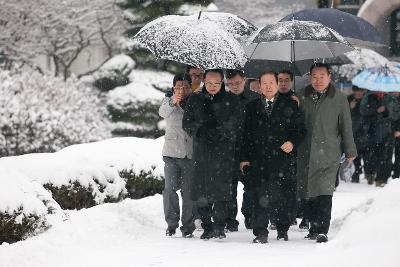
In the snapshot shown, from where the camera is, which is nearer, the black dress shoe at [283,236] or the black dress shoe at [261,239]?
the black dress shoe at [261,239]

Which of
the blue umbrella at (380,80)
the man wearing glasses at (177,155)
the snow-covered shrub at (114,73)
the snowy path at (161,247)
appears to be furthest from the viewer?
the snow-covered shrub at (114,73)

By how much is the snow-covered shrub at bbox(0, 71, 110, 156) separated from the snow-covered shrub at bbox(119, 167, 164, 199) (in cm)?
493

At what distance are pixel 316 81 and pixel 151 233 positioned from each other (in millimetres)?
2671

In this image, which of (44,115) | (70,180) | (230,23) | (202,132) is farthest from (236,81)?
(44,115)

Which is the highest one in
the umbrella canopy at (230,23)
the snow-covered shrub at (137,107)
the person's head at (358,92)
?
the umbrella canopy at (230,23)

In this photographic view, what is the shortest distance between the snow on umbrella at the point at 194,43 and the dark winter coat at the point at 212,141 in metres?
0.41

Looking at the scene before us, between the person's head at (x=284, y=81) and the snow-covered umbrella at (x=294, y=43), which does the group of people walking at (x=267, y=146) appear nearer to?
the person's head at (x=284, y=81)

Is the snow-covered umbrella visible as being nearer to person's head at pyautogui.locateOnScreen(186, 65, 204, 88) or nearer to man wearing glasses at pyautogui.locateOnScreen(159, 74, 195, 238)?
person's head at pyautogui.locateOnScreen(186, 65, 204, 88)

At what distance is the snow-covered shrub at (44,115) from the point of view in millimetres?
16797

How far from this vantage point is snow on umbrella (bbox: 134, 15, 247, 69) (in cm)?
864

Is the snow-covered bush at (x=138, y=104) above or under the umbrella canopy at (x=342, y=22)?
under

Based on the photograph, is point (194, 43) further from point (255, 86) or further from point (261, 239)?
point (261, 239)

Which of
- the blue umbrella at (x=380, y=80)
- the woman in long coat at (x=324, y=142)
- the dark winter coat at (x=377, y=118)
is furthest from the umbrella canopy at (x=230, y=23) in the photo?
the dark winter coat at (x=377, y=118)

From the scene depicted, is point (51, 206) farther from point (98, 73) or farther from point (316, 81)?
point (98, 73)
